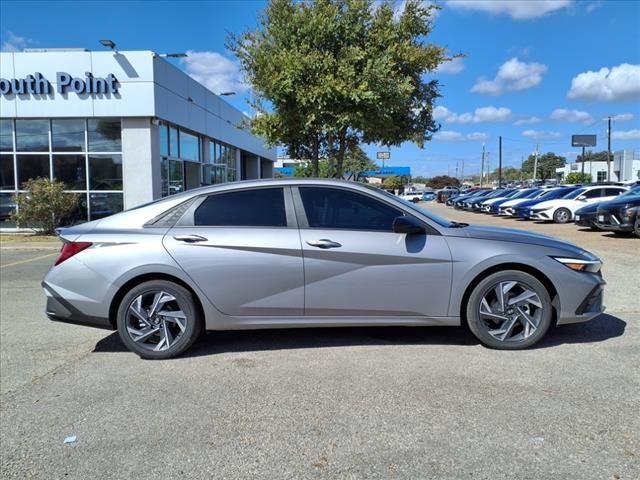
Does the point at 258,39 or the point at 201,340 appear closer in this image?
the point at 201,340

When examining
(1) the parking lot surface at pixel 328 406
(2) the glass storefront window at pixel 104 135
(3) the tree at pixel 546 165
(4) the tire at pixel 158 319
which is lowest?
(1) the parking lot surface at pixel 328 406

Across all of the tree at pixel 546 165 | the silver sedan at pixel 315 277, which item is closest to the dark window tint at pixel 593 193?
the silver sedan at pixel 315 277

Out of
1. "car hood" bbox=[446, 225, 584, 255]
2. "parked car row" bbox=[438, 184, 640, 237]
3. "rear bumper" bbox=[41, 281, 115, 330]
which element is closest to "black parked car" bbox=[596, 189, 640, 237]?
"parked car row" bbox=[438, 184, 640, 237]

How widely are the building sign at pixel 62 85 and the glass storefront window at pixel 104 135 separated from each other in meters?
0.95

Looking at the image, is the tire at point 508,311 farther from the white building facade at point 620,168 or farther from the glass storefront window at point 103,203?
the white building facade at point 620,168

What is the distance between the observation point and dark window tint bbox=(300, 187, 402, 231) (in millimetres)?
4781

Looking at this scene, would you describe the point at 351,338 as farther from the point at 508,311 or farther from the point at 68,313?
the point at 68,313

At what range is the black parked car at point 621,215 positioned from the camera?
13.6m

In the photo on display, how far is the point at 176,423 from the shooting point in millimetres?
3496

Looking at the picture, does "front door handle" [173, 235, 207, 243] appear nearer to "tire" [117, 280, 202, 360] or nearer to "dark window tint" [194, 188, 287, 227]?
"dark window tint" [194, 188, 287, 227]

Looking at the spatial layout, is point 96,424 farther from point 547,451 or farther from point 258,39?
point 258,39

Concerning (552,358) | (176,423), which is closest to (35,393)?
(176,423)

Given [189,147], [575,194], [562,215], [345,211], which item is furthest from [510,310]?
[575,194]

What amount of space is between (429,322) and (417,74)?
40.5 feet
